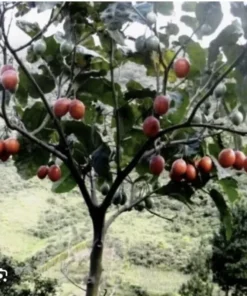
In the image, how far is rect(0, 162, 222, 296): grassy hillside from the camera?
2.63m

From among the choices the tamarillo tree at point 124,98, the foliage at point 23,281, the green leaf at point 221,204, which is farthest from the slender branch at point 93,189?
the foliage at point 23,281

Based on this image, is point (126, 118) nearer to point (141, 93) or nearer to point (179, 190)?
point (141, 93)

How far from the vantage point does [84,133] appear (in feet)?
3.42

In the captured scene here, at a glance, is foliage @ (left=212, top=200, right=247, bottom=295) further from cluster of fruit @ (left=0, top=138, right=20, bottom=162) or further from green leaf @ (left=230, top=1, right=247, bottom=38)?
green leaf @ (left=230, top=1, right=247, bottom=38)

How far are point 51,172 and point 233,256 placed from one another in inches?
72.0

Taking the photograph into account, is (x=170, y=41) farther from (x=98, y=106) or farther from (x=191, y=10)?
(x=98, y=106)

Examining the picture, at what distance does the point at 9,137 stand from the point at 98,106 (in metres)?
0.21

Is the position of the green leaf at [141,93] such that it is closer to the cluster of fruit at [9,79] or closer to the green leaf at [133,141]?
the green leaf at [133,141]

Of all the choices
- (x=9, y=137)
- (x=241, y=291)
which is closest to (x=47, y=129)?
(x=9, y=137)

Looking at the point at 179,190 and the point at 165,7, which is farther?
the point at 179,190

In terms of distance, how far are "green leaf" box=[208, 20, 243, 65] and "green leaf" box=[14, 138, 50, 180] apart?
0.42m

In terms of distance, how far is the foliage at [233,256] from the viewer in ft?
8.80

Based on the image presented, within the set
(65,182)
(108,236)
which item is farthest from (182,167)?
(108,236)

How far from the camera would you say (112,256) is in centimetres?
272
